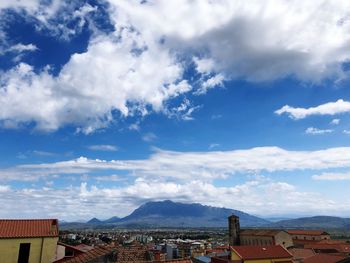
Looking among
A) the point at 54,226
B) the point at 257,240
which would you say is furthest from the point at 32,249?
the point at 257,240

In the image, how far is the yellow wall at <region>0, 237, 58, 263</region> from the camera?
30641 millimetres

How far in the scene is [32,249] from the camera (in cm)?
3162

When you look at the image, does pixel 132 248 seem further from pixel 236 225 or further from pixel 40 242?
pixel 236 225

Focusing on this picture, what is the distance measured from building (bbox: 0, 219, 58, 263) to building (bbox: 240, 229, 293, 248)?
74851 millimetres

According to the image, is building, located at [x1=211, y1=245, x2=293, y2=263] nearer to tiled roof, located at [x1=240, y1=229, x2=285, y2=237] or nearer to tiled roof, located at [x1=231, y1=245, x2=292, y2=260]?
tiled roof, located at [x1=231, y1=245, x2=292, y2=260]

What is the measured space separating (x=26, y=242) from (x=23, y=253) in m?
0.96

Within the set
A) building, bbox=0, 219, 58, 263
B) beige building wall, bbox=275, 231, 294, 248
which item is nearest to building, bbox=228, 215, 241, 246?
beige building wall, bbox=275, 231, 294, 248

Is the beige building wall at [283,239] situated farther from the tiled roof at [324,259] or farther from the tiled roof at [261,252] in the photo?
the tiled roof at [324,259]

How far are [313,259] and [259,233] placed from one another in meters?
51.9

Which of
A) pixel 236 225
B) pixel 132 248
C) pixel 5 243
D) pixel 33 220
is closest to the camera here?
pixel 132 248

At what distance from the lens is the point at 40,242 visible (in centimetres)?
3206

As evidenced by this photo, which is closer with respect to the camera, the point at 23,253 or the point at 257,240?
the point at 23,253

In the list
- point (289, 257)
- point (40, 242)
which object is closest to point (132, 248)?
point (40, 242)

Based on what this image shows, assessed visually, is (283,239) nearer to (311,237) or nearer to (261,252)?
(311,237)
